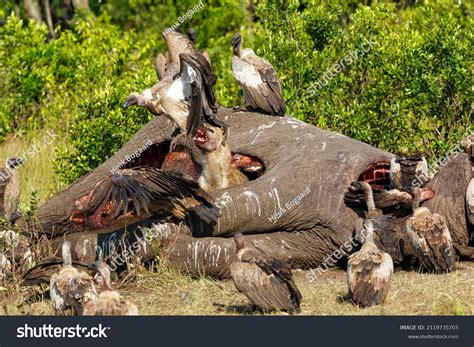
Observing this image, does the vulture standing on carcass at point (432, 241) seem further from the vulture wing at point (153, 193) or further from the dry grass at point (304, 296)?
the vulture wing at point (153, 193)

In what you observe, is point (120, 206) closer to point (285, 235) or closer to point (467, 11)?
point (285, 235)

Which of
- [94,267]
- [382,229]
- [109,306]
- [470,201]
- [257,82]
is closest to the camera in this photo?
[109,306]

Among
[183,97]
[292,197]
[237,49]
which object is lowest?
[292,197]

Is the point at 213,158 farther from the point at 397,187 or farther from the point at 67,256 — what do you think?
the point at 67,256

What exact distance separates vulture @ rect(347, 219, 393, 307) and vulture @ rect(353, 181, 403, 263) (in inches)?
43.0

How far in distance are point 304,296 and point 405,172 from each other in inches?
70.7

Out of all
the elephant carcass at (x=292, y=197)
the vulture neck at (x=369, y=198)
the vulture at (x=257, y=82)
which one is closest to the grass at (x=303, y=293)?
the elephant carcass at (x=292, y=197)

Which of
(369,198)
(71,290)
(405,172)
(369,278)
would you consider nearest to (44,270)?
(71,290)

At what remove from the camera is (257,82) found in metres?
12.7

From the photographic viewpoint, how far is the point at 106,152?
1406cm

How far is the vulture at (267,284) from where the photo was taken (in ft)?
30.2

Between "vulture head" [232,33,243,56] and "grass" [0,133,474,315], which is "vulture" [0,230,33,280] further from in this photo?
"vulture head" [232,33,243,56]

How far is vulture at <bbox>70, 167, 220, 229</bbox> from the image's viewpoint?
10438mm

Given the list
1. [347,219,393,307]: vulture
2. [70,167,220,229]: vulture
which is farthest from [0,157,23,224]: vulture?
[347,219,393,307]: vulture
